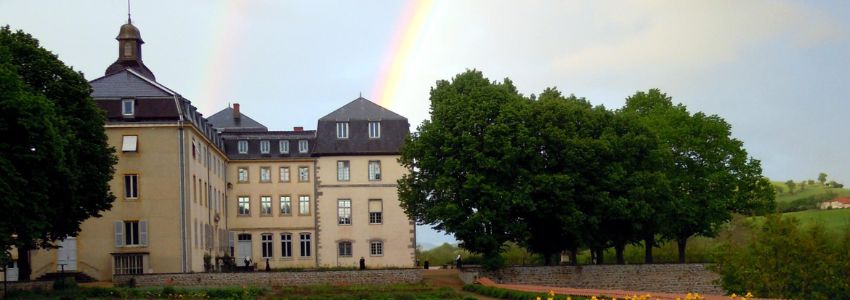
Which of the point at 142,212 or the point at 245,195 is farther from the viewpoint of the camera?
the point at 245,195

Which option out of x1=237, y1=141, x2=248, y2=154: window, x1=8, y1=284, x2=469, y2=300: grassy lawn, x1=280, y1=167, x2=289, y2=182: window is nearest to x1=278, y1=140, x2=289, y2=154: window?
x1=280, y1=167, x2=289, y2=182: window

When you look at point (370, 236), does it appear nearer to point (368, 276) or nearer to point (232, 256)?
point (232, 256)

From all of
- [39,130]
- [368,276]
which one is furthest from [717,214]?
[39,130]

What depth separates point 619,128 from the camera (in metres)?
61.0

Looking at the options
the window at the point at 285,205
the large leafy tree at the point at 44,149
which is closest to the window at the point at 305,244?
the window at the point at 285,205

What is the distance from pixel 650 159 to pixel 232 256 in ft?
99.0

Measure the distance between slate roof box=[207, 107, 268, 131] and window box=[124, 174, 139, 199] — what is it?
79.9 feet

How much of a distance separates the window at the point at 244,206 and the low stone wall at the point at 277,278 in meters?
26.5

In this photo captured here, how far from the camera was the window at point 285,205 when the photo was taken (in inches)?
3132

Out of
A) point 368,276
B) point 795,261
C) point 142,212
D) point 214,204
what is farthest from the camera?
point 214,204

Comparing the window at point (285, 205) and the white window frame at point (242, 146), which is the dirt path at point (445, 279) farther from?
the white window frame at point (242, 146)

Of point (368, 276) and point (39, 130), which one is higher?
point (39, 130)

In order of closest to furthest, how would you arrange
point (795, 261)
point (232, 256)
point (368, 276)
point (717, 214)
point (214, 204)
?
point (795, 261)
point (368, 276)
point (717, 214)
point (214, 204)
point (232, 256)

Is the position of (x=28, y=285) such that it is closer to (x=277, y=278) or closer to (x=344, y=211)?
(x=277, y=278)
